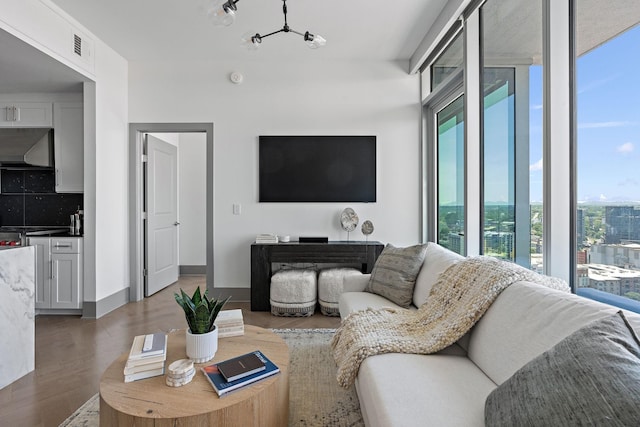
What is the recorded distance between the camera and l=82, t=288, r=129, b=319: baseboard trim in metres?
3.37

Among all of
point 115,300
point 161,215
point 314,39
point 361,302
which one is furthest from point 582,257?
point 161,215

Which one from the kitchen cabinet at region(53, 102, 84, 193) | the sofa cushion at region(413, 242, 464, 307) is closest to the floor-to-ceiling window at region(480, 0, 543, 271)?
the sofa cushion at region(413, 242, 464, 307)

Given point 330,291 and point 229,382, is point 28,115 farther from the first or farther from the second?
point 229,382

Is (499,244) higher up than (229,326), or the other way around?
(499,244)

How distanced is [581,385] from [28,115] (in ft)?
16.9

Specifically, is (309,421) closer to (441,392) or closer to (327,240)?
(441,392)

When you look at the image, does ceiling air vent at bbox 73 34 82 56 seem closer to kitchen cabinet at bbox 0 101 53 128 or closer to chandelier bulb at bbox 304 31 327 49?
kitchen cabinet at bbox 0 101 53 128

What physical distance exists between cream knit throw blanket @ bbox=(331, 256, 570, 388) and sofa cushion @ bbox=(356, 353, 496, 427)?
61 mm

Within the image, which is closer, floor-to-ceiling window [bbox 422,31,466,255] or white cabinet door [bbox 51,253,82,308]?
floor-to-ceiling window [bbox 422,31,466,255]

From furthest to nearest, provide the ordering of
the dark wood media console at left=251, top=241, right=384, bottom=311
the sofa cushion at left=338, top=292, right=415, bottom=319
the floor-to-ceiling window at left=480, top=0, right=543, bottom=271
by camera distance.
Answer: the dark wood media console at left=251, top=241, right=384, bottom=311, the sofa cushion at left=338, top=292, right=415, bottom=319, the floor-to-ceiling window at left=480, top=0, right=543, bottom=271

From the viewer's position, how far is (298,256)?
359 centimetres

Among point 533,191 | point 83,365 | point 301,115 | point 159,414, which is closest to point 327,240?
point 301,115

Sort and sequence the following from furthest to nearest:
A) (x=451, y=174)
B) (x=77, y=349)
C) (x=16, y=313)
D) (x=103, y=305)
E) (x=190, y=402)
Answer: (x=103, y=305) < (x=451, y=174) < (x=77, y=349) < (x=16, y=313) < (x=190, y=402)

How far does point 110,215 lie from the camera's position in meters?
3.65
